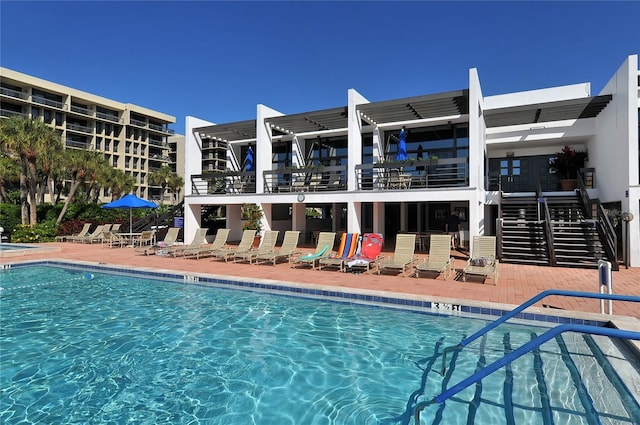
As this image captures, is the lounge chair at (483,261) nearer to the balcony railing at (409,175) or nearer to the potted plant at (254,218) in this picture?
the balcony railing at (409,175)

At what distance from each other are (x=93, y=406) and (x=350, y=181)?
11.3 meters

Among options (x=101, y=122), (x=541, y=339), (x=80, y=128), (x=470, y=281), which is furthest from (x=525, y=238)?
(x=101, y=122)

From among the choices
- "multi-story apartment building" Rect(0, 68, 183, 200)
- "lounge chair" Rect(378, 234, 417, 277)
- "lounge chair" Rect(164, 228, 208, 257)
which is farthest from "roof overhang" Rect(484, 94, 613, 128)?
"multi-story apartment building" Rect(0, 68, 183, 200)

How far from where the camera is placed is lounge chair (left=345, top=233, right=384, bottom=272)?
10076mm

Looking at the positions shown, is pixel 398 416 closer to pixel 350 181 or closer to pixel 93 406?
pixel 93 406

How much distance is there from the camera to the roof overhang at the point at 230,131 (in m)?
17.5

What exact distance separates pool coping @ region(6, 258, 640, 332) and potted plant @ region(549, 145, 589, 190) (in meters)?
11.9

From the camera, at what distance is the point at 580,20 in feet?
43.3

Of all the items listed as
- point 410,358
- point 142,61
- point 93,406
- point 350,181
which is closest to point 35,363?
point 93,406

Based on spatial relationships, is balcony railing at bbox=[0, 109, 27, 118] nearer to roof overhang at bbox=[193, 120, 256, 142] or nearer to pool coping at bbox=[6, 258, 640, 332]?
roof overhang at bbox=[193, 120, 256, 142]

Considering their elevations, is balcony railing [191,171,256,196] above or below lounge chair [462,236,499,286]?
above

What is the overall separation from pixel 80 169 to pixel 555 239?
24520 millimetres

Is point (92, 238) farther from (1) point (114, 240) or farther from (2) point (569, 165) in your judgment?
(2) point (569, 165)

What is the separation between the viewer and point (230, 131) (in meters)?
18.6
